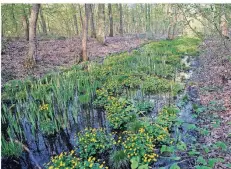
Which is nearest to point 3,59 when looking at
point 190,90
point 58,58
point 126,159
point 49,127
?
point 58,58

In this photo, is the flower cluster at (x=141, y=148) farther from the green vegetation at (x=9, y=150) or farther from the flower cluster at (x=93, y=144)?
the green vegetation at (x=9, y=150)

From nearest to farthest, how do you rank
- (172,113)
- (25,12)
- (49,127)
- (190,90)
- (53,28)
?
1. (49,127)
2. (172,113)
3. (190,90)
4. (25,12)
5. (53,28)

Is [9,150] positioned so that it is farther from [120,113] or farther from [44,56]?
[44,56]

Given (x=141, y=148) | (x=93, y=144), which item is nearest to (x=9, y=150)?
(x=93, y=144)

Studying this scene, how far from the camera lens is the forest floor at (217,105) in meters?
5.22

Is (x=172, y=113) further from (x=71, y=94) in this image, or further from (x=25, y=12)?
(x=25, y=12)

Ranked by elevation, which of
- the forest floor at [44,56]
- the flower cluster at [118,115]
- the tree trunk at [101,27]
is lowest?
the flower cluster at [118,115]

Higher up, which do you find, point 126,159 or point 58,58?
point 58,58

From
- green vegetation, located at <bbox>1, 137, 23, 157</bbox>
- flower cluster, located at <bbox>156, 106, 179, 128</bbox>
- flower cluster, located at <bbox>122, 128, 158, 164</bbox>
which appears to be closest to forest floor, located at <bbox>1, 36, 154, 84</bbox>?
green vegetation, located at <bbox>1, 137, 23, 157</bbox>

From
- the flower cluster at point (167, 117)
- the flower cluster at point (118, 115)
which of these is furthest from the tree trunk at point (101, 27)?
the flower cluster at point (167, 117)

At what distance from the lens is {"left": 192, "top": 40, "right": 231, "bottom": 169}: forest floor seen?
522 cm

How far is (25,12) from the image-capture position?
19.1 m

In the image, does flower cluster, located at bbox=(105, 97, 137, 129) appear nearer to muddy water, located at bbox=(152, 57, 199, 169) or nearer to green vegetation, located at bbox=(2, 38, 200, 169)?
green vegetation, located at bbox=(2, 38, 200, 169)

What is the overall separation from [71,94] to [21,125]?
221cm
